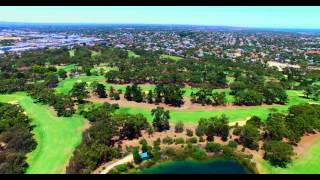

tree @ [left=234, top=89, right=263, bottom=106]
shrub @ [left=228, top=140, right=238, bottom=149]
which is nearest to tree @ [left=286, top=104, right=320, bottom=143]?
shrub @ [left=228, top=140, right=238, bottom=149]

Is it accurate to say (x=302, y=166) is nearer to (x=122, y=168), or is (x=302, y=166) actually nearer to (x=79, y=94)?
(x=122, y=168)

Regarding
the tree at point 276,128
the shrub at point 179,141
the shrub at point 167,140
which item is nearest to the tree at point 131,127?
the shrub at point 167,140

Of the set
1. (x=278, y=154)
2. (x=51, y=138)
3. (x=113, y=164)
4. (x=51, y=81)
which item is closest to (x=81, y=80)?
(x=51, y=81)

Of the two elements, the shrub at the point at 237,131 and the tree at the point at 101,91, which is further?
the tree at the point at 101,91

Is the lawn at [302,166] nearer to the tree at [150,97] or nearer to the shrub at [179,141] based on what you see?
the shrub at [179,141]

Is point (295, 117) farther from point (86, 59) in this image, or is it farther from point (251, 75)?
point (86, 59)
